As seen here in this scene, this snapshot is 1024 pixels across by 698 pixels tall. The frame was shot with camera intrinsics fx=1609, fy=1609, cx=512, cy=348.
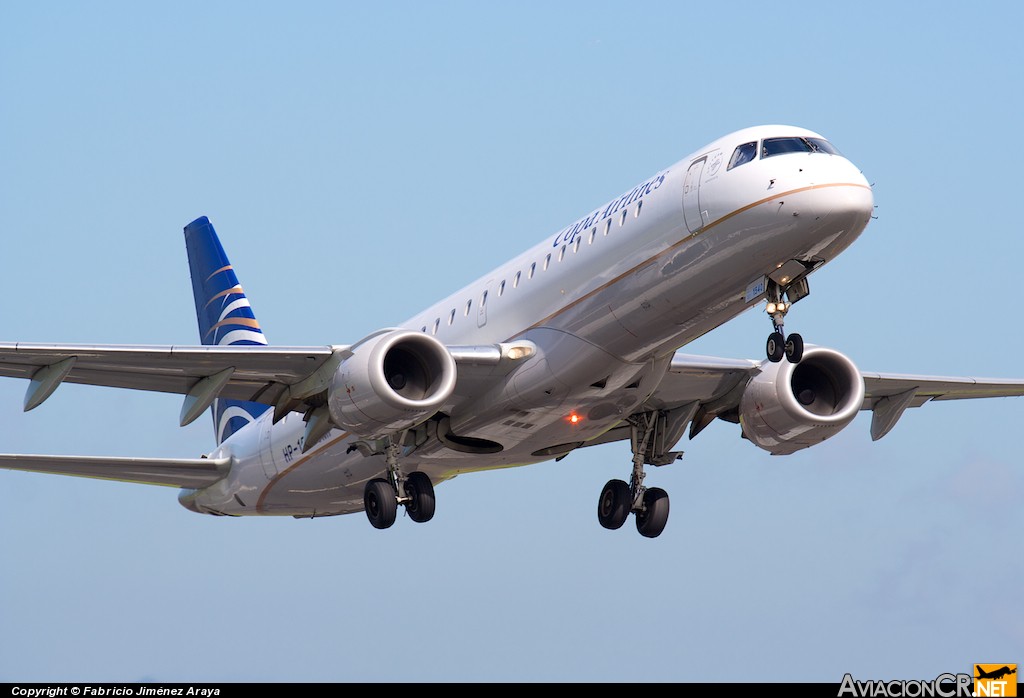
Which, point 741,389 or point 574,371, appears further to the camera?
point 741,389

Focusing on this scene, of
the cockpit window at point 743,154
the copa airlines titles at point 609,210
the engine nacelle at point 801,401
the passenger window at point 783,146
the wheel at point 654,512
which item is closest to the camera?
the passenger window at point 783,146

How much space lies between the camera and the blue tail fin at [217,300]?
41906 mm

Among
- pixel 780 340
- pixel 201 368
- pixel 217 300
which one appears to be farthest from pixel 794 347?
pixel 217 300

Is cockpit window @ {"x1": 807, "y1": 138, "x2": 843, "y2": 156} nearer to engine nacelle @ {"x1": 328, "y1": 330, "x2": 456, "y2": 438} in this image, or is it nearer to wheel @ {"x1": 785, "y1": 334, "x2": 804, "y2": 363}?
wheel @ {"x1": 785, "y1": 334, "x2": 804, "y2": 363}

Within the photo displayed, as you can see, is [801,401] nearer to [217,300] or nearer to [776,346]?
[776,346]

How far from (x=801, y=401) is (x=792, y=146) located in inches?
330

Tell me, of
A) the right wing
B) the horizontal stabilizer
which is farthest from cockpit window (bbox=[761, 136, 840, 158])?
the horizontal stabilizer

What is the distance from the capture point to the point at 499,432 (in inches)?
1227

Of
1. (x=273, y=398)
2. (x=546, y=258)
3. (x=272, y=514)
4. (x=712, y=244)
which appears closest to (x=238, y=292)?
(x=272, y=514)

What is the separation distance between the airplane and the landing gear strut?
34 mm

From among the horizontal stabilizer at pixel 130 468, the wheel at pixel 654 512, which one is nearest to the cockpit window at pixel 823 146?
the wheel at pixel 654 512

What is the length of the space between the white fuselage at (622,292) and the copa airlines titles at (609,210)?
37 millimetres

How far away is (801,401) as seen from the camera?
33.4 metres

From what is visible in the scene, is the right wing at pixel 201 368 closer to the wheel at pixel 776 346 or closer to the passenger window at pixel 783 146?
the wheel at pixel 776 346
